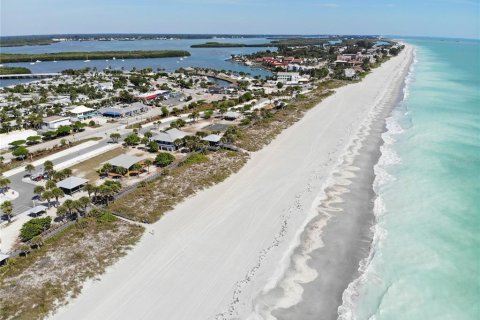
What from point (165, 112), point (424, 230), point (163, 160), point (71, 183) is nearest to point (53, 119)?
point (165, 112)

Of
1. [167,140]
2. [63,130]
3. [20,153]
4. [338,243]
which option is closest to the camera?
[338,243]

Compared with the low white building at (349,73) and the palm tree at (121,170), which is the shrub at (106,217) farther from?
the low white building at (349,73)

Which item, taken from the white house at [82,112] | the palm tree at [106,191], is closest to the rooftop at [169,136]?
the palm tree at [106,191]

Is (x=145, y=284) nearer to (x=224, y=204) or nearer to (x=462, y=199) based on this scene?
(x=224, y=204)

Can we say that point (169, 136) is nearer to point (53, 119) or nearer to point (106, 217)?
point (106, 217)

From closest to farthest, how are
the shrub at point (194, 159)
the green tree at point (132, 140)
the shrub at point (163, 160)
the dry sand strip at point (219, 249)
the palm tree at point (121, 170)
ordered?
the dry sand strip at point (219, 249) → the palm tree at point (121, 170) → the shrub at point (163, 160) → the shrub at point (194, 159) → the green tree at point (132, 140)

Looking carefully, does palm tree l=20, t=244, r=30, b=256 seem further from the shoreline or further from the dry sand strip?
the shoreline

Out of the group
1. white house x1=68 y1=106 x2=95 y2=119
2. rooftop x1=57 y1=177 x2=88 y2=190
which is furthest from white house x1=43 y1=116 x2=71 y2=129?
rooftop x1=57 y1=177 x2=88 y2=190

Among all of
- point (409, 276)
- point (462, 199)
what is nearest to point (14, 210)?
point (409, 276)
